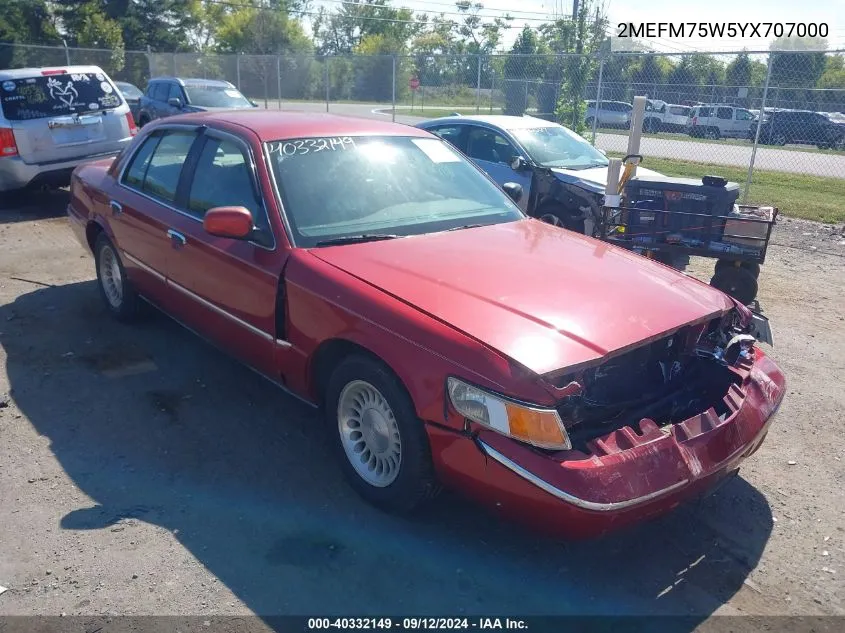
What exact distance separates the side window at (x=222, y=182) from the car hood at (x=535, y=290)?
68 centimetres

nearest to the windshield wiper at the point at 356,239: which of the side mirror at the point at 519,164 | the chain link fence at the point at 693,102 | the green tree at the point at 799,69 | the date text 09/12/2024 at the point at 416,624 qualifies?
the date text 09/12/2024 at the point at 416,624

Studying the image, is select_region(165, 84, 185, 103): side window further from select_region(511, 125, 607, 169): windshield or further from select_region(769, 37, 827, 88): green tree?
select_region(769, 37, 827, 88): green tree

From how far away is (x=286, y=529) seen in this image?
336 centimetres

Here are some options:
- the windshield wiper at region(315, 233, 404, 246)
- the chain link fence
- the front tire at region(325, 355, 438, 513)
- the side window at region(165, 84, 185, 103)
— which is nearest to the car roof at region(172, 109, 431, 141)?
the windshield wiper at region(315, 233, 404, 246)

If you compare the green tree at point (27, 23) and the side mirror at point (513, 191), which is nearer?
the side mirror at point (513, 191)

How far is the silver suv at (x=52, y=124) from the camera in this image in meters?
9.54

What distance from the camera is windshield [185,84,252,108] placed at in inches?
626

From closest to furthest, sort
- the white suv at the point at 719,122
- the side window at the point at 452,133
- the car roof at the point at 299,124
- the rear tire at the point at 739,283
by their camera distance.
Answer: the car roof at the point at 299,124
the rear tire at the point at 739,283
the side window at the point at 452,133
the white suv at the point at 719,122

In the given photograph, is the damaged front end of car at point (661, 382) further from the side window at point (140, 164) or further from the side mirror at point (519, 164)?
the side mirror at point (519, 164)

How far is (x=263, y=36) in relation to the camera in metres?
54.0

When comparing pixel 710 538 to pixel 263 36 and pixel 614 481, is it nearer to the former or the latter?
pixel 614 481

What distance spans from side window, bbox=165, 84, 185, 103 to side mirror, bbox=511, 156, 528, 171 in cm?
1018

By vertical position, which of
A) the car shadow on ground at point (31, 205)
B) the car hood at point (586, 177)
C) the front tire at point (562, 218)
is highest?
the car hood at point (586, 177)

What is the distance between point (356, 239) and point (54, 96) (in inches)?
316
